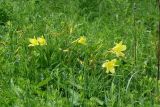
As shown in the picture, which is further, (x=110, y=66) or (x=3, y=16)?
(x=3, y=16)

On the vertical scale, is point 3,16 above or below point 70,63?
above

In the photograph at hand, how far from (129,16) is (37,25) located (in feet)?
3.88

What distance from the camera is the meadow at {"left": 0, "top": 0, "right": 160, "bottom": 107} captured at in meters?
2.80

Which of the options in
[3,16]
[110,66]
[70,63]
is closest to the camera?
[110,66]

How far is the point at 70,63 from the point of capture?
3303 mm

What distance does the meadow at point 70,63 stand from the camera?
9.18 feet

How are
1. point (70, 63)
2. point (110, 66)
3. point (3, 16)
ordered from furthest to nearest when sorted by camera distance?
point (3, 16) → point (70, 63) → point (110, 66)

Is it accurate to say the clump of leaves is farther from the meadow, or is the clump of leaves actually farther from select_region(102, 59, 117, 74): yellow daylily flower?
select_region(102, 59, 117, 74): yellow daylily flower

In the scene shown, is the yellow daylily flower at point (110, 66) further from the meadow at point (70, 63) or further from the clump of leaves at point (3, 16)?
the clump of leaves at point (3, 16)

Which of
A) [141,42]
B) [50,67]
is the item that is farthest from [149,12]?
[50,67]

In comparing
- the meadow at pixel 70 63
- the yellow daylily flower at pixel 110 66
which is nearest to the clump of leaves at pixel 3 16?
the meadow at pixel 70 63

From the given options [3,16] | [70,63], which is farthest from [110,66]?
[3,16]

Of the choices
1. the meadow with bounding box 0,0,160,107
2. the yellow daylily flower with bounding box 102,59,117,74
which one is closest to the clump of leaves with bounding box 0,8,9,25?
the meadow with bounding box 0,0,160,107

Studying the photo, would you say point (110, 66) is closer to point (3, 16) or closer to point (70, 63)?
point (70, 63)
